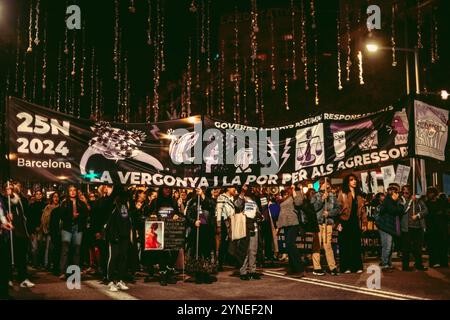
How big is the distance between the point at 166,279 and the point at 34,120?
403cm

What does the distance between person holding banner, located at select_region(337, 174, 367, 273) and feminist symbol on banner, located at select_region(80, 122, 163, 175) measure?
4477 millimetres

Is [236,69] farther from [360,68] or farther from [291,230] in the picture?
[291,230]

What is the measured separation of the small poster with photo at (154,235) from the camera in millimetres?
10102

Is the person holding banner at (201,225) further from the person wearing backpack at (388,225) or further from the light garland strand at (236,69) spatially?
the light garland strand at (236,69)

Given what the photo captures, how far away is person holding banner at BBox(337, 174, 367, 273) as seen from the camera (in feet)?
37.4

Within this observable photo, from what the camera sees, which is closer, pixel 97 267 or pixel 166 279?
pixel 166 279

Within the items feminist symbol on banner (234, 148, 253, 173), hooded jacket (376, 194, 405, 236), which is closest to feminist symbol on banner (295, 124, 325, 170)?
feminist symbol on banner (234, 148, 253, 173)

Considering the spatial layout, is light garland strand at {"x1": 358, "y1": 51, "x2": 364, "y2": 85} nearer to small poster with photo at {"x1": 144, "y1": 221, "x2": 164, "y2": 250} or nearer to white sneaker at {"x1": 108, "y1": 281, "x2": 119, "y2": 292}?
small poster with photo at {"x1": 144, "y1": 221, "x2": 164, "y2": 250}

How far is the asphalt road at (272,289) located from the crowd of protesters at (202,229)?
0.38 metres

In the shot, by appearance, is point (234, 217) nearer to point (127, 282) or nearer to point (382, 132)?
point (127, 282)

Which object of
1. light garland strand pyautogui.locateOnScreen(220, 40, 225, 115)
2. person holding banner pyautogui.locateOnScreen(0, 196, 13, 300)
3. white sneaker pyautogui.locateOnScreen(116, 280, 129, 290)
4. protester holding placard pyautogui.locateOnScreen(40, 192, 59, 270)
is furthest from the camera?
light garland strand pyautogui.locateOnScreen(220, 40, 225, 115)

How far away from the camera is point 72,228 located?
11461 millimetres

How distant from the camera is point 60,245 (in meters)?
12.0
